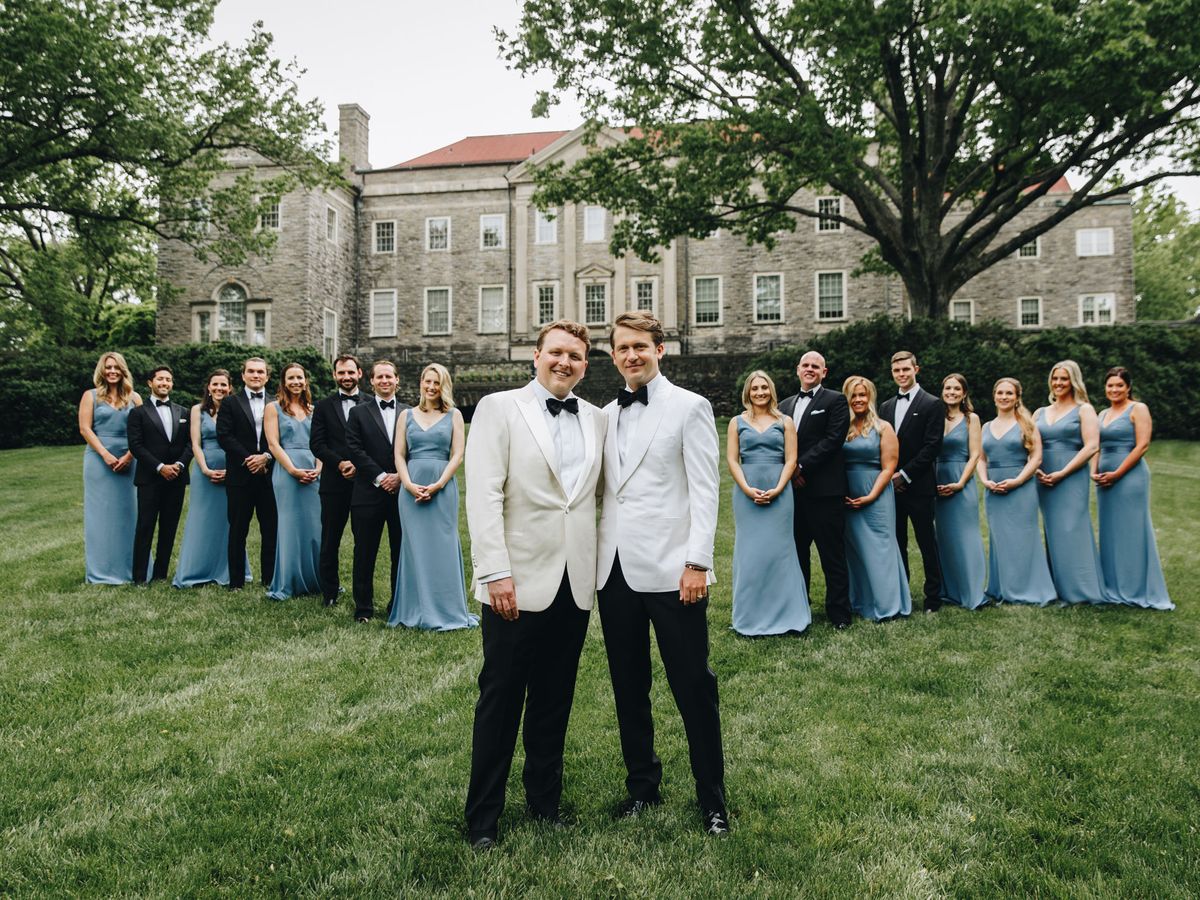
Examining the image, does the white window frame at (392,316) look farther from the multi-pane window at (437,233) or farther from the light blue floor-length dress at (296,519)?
the light blue floor-length dress at (296,519)

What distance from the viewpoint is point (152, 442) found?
9.14 meters

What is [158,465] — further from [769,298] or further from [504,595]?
[769,298]

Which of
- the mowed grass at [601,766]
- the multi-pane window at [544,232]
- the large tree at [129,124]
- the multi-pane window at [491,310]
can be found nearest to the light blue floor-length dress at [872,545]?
the mowed grass at [601,766]

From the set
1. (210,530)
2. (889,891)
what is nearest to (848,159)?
(210,530)

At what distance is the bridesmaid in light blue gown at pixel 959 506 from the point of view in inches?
331

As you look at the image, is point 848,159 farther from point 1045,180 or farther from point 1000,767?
point 1000,767

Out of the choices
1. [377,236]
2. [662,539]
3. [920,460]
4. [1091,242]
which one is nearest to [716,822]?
[662,539]

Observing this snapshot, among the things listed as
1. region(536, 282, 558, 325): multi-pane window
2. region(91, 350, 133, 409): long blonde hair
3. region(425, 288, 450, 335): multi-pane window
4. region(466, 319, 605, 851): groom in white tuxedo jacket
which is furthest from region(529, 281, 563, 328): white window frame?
region(466, 319, 605, 851): groom in white tuxedo jacket

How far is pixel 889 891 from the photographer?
3301 millimetres

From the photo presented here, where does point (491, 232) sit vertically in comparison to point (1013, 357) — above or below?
above

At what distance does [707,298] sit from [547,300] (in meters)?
8.03

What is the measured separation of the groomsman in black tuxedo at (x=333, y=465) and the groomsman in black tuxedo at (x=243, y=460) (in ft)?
3.22

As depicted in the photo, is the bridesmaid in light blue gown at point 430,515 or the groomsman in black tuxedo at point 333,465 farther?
the groomsman in black tuxedo at point 333,465

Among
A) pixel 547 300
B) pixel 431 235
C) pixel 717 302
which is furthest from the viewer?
pixel 431 235
